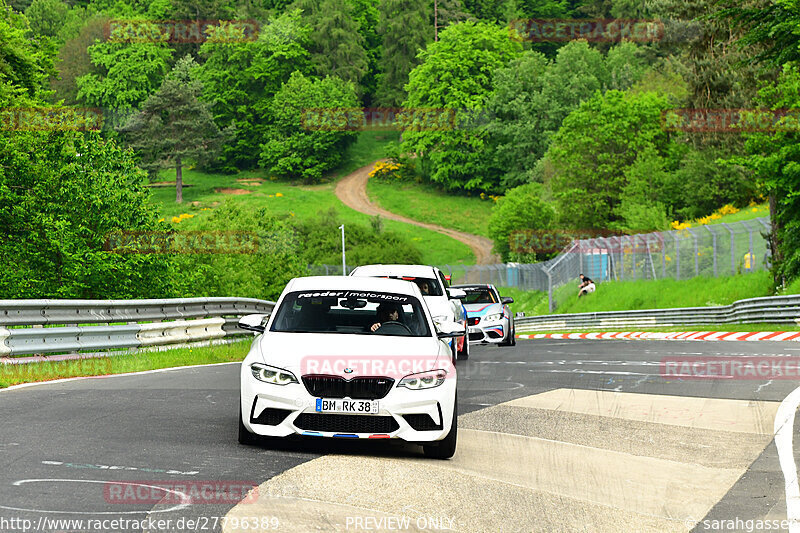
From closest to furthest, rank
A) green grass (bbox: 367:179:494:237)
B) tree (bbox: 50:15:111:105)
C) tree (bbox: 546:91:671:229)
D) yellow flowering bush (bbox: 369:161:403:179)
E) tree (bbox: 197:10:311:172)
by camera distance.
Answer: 1. tree (bbox: 546:91:671:229)
2. green grass (bbox: 367:179:494:237)
3. yellow flowering bush (bbox: 369:161:403:179)
4. tree (bbox: 197:10:311:172)
5. tree (bbox: 50:15:111:105)

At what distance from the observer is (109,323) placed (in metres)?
18.0

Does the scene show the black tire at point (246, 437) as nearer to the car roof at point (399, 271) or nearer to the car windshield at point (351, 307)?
the car windshield at point (351, 307)

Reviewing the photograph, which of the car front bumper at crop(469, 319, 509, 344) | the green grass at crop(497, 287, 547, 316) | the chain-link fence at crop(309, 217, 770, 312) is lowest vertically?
the green grass at crop(497, 287, 547, 316)

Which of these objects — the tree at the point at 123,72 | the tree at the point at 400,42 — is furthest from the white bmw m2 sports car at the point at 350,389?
the tree at the point at 400,42

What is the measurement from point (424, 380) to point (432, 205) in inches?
4320

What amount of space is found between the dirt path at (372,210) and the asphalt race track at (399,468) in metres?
84.0

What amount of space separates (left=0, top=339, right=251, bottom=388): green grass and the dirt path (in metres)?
75.9

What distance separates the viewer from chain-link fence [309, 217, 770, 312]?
1556 inches

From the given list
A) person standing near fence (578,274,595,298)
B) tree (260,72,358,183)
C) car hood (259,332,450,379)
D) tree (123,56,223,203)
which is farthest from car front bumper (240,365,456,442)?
tree (260,72,358,183)

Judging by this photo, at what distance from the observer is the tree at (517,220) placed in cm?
8719

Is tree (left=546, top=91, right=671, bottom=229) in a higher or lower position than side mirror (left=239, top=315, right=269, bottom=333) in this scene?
lower

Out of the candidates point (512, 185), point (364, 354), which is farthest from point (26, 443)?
point (512, 185)

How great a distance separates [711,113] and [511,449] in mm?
66570

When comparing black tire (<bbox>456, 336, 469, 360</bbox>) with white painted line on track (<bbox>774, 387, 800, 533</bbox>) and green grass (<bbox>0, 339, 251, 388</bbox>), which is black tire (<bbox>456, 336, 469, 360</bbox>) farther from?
white painted line on track (<bbox>774, 387, 800, 533</bbox>)
